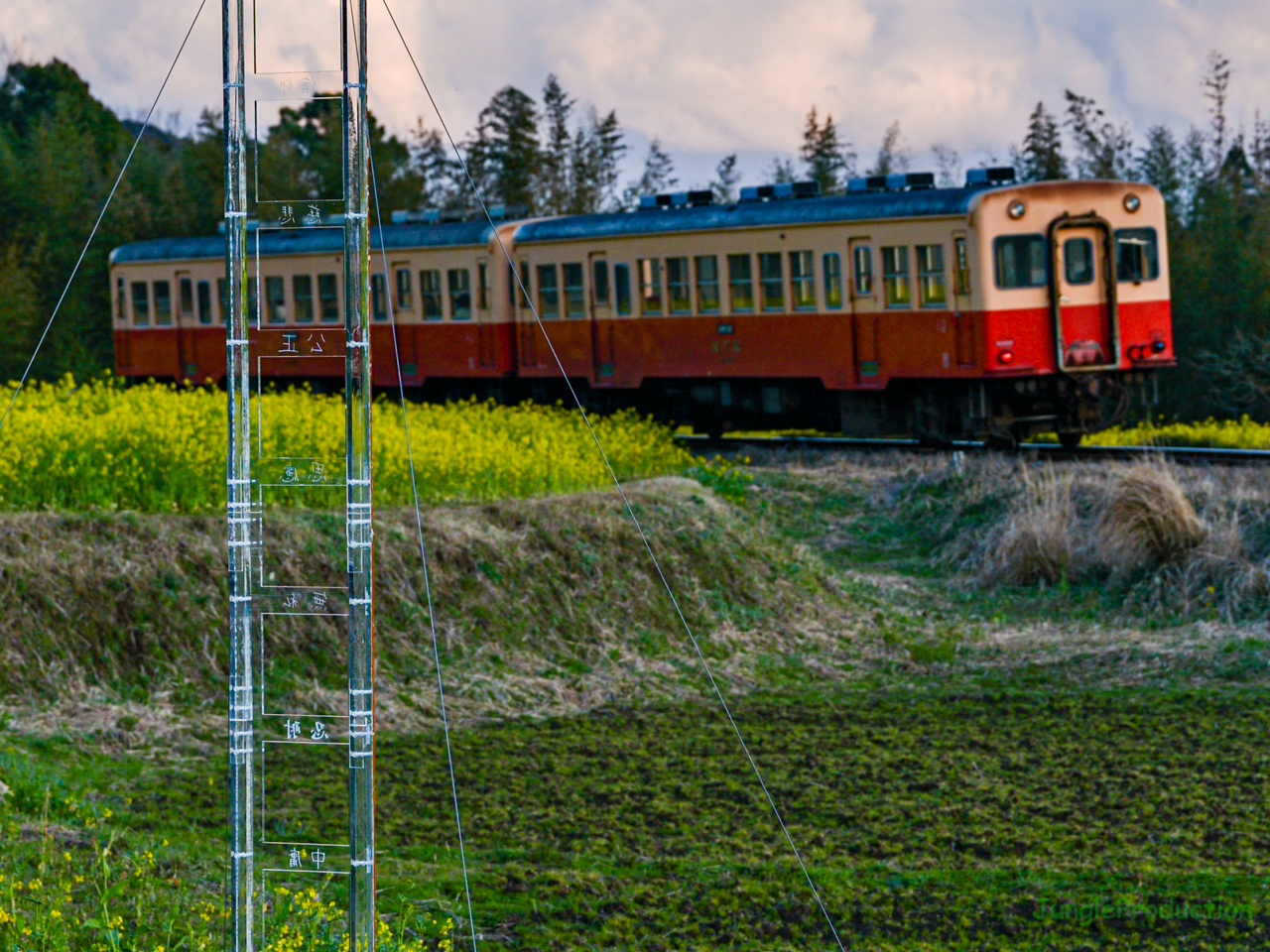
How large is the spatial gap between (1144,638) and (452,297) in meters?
14.4

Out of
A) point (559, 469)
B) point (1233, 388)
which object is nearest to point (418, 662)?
point (559, 469)

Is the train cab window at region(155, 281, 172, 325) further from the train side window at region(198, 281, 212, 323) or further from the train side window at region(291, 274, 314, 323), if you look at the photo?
the train side window at region(291, 274, 314, 323)

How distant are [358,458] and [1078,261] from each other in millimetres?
16041

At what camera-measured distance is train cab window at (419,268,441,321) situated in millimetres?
24922

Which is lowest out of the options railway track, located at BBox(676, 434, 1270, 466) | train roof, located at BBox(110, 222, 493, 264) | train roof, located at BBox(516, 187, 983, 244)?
railway track, located at BBox(676, 434, 1270, 466)

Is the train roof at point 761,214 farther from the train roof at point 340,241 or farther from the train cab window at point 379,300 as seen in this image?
the train cab window at point 379,300

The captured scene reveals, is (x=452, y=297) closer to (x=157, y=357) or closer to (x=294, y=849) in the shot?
(x=157, y=357)

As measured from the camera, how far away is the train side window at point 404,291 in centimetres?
2538

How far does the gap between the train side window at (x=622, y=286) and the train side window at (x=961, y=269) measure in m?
4.99

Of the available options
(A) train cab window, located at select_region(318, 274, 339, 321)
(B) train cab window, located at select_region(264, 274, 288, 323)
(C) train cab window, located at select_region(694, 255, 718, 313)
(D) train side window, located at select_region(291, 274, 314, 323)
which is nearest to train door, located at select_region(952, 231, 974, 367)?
(C) train cab window, located at select_region(694, 255, 718, 313)

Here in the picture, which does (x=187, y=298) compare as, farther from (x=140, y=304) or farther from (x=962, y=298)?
(x=962, y=298)

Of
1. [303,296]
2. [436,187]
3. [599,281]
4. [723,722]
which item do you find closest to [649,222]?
[599,281]

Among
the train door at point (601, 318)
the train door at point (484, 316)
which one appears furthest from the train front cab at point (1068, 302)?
the train door at point (484, 316)

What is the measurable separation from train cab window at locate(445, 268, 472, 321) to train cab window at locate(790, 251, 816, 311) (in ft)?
18.5
